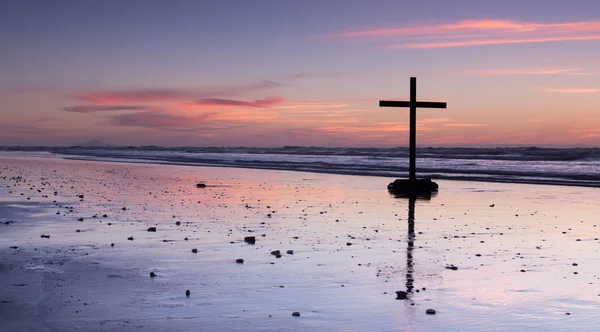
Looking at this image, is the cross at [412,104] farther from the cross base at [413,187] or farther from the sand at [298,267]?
the sand at [298,267]

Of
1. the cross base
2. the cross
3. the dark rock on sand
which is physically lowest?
the dark rock on sand

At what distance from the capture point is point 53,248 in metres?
13.4

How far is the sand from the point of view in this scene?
27.4 ft

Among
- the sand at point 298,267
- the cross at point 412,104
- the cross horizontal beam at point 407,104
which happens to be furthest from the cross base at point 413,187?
the sand at point 298,267

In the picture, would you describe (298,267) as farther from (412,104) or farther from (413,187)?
(412,104)

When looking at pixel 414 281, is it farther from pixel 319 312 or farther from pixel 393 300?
pixel 319 312

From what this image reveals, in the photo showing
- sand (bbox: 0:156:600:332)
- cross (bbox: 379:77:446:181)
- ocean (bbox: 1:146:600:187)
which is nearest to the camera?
sand (bbox: 0:156:600:332)

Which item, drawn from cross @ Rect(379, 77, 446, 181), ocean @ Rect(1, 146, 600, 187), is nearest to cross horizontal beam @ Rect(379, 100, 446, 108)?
cross @ Rect(379, 77, 446, 181)

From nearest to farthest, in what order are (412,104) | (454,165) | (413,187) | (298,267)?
(298,267), (413,187), (412,104), (454,165)

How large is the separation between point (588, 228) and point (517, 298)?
855 cm

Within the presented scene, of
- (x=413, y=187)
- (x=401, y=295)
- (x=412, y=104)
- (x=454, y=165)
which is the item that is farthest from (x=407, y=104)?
(x=454, y=165)

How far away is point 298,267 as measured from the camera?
38.2 feet

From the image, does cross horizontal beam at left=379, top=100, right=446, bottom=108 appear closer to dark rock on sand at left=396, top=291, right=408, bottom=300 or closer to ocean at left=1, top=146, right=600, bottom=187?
ocean at left=1, top=146, right=600, bottom=187

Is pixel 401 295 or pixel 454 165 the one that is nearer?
pixel 401 295
